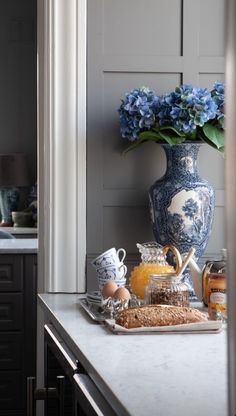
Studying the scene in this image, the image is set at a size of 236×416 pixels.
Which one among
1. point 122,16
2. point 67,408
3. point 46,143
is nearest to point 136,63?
point 122,16

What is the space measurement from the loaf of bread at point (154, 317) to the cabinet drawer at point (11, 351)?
2.25 meters

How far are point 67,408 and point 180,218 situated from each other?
90 centimetres

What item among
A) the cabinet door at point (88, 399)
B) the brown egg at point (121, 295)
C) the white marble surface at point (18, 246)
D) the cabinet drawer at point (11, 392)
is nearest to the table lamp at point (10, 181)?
the white marble surface at point (18, 246)

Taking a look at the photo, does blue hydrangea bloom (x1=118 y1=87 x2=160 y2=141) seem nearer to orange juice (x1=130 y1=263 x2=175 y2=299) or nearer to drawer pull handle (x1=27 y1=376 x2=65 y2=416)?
orange juice (x1=130 y1=263 x2=175 y2=299)

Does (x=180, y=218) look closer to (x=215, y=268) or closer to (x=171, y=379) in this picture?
(x=215, y=268)

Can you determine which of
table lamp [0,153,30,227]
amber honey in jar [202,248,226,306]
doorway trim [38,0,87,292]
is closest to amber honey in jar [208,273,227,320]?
amber honey in jar [202,248,226,306]

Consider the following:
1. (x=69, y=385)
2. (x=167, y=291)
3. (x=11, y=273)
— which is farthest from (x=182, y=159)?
(x=11, y=273)

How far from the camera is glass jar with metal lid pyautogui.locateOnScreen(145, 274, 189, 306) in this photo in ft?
7.72

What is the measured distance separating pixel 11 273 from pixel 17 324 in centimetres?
24

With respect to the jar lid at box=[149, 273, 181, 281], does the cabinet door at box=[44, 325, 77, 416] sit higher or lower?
lower

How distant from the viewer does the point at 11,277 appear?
170 inches

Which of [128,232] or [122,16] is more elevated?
[122,16]

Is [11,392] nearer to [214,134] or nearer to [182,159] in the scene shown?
[182,159]

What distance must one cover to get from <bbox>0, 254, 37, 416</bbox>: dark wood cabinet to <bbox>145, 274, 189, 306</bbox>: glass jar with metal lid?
1.99 metres
